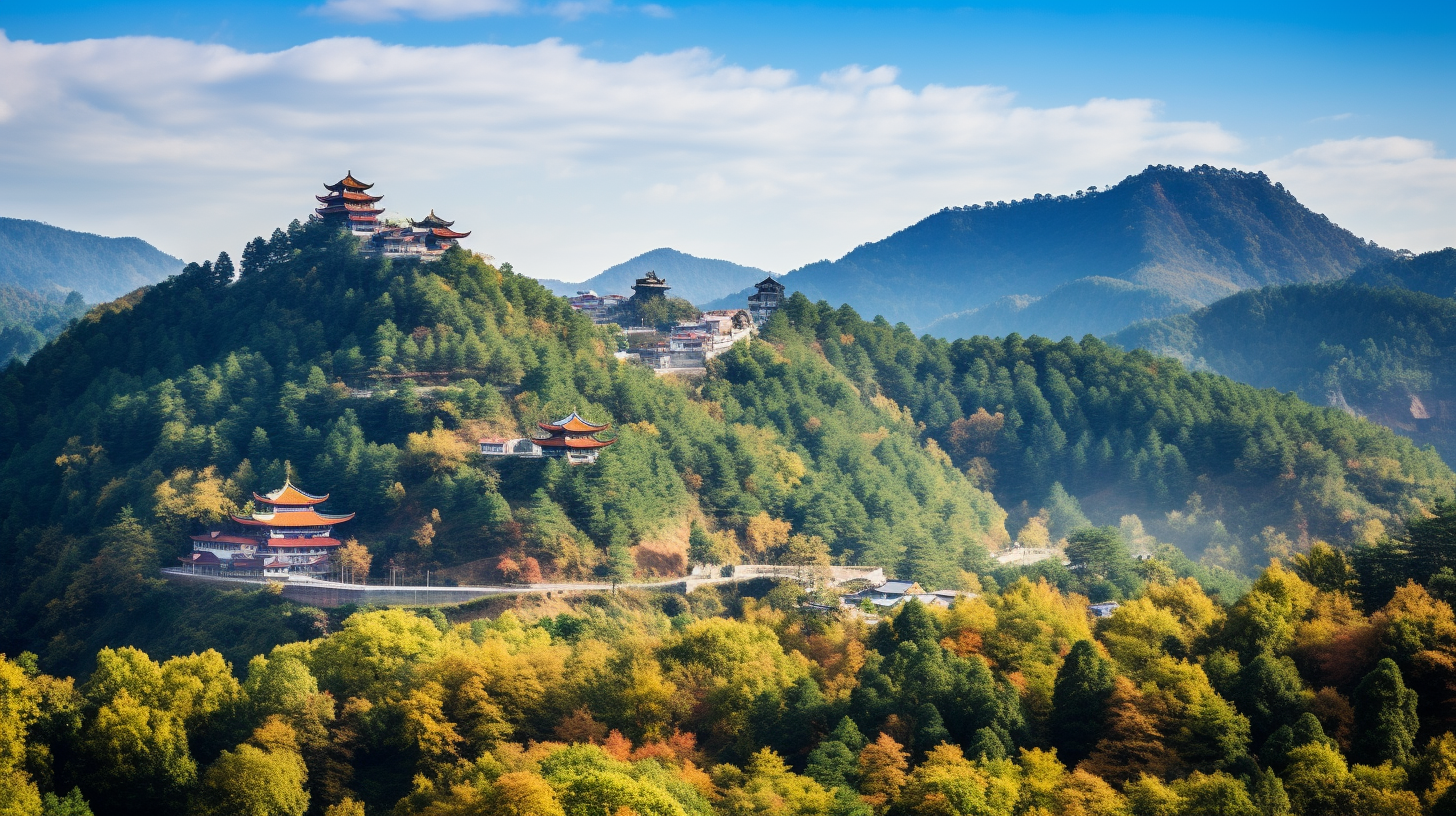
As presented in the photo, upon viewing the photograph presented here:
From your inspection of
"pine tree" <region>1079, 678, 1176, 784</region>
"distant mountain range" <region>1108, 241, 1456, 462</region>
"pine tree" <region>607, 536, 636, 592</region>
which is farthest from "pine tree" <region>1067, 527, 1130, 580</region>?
"distant mountain range" <region>1108, 241, 1456, 462</region>

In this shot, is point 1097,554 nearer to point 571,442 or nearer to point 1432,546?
point 1432,546

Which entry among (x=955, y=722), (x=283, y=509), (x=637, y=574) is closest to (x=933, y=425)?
(x=637, y=574)

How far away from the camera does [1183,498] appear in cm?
7925

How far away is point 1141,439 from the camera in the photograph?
84.1m

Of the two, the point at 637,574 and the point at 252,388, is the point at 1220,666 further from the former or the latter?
the point at 252,388

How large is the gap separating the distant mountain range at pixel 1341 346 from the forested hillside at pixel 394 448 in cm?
6477

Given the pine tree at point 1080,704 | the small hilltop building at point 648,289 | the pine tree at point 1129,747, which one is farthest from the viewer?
the small hilltop building at point 648,289

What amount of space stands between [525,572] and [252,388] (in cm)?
2097

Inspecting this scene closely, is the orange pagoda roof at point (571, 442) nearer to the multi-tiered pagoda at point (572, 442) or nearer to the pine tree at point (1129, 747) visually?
the multi-tiered pagoda at point (572, 442)

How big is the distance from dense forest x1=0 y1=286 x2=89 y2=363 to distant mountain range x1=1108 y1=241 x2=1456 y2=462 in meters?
116

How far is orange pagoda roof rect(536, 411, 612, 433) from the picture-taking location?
57812mm

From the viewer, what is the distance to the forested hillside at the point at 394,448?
55.1m

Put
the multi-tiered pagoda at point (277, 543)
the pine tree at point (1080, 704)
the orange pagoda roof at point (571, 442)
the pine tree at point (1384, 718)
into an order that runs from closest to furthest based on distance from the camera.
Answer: the pine tree at point (1384, 718)
the pine tree at point (1080, 704)
the multi-tiered pagoda at point (277, 543)
the orange pagoda roof at point (571, 442)

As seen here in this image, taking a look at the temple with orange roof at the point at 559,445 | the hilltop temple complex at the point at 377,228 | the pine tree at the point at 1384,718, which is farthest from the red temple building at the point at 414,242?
the pine tree at the point at 1384,718
